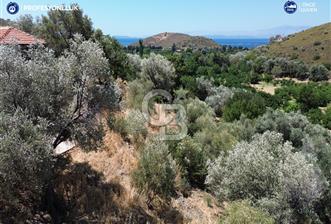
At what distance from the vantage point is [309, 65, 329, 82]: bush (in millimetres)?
85562

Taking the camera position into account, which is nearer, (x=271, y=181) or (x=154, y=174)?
(x=271, y=181)

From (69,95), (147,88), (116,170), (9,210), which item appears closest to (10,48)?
(69,95)

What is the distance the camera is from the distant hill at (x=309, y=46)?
101938 mm

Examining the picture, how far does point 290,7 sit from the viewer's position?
25.1 metres

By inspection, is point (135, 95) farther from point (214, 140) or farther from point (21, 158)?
point (21, 158)

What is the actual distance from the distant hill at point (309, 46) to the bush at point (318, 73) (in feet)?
35.5

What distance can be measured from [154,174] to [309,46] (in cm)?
10732

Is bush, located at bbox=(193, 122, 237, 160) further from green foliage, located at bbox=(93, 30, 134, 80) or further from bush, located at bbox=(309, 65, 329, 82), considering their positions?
bush, located at bbox=(309, 65, 329, 82)

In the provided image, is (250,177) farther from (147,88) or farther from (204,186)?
(147,88)

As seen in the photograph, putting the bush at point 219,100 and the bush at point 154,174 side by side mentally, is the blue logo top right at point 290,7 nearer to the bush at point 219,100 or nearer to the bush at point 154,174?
the bush at point 219,100

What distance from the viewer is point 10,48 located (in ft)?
35.3

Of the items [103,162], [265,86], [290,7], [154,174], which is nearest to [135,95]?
[290,7]

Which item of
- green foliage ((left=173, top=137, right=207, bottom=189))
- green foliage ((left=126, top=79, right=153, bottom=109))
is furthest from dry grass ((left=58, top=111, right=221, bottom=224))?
green foliage ((left=126, top=79, right=153, bottom=109))

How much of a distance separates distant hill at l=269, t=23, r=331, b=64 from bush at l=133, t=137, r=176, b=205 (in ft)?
304
